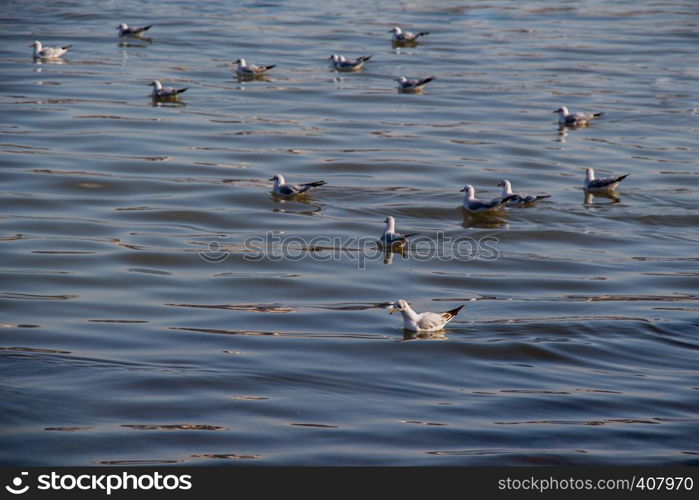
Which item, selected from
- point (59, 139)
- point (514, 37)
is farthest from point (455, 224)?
point (514, 37)

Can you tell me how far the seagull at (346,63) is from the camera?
3469 centimetres

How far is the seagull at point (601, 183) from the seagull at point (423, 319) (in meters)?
8.46

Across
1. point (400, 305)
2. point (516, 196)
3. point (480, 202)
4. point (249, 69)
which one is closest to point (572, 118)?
point (516, 196)

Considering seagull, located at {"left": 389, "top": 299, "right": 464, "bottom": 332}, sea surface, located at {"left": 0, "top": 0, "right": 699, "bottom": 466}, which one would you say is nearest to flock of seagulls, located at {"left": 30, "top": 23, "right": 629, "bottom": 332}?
seagull, located at {"left": 389, "top": 299, "right": 464, "bottom": 332}

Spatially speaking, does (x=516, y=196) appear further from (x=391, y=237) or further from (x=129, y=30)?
(x=129, y=30)

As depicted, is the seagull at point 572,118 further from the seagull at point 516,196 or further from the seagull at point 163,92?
the seagull at point 163,92

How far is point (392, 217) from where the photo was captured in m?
19.9

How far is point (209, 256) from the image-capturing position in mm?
18750

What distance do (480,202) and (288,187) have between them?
12.5 ft

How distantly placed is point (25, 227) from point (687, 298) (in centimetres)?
1144

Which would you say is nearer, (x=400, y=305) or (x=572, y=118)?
(x=400, y=305)

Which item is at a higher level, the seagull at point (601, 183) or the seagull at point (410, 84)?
the seagull at point (410, 84)

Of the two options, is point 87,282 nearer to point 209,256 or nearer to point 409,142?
point 209,256

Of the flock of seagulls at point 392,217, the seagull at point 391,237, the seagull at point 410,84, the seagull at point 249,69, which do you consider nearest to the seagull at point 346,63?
the flock of seagulls at point 392,217
